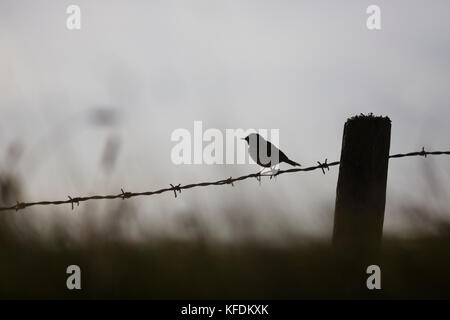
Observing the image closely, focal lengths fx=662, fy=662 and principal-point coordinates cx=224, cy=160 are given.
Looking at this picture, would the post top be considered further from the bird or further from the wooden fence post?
the bird

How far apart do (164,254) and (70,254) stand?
0.54 meters

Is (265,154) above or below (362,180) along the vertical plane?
above

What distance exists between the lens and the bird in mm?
7207

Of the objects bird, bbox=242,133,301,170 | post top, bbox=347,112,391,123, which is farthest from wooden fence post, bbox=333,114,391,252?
bird, bbox=242,133,301,170

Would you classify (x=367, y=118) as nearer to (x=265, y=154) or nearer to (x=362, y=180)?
(x=362, y=180)

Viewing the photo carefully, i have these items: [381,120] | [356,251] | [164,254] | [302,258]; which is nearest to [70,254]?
[164,254]

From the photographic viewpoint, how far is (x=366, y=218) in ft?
12.4

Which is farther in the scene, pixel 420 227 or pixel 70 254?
pixel 420 227

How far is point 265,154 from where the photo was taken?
735 cm

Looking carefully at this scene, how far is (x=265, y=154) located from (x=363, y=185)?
141 inches

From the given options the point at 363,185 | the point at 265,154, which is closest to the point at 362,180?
the point at 363,185

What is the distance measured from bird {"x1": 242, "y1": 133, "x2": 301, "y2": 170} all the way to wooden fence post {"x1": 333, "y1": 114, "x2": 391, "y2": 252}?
10.5ft
